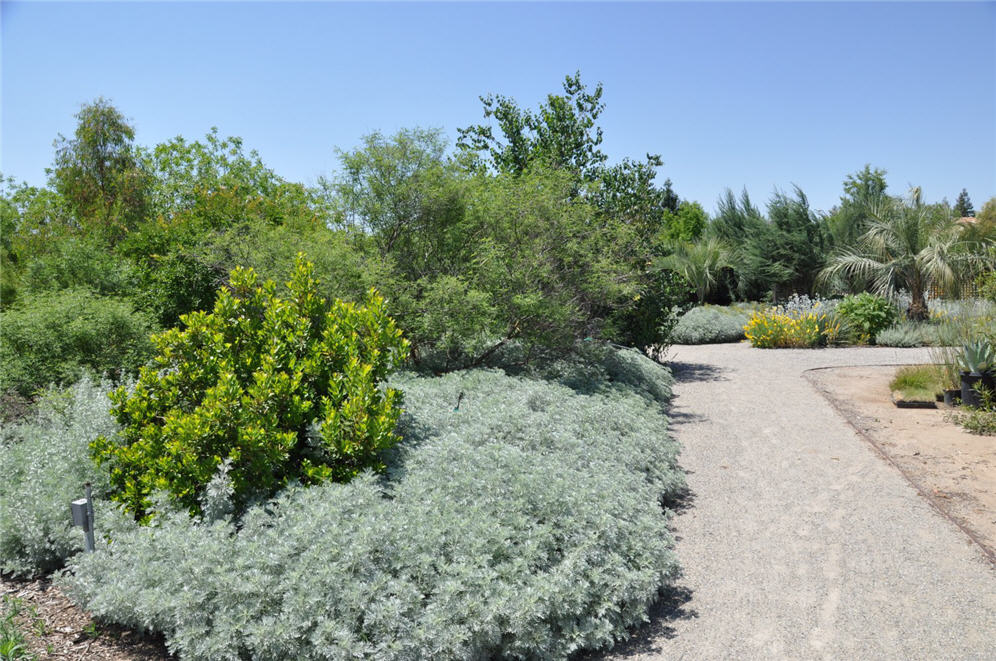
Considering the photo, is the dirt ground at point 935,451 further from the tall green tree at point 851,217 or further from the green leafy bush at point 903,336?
the tall green tree at point 851,217

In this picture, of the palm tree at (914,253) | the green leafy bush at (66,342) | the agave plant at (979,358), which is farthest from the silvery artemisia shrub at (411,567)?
the palm tree at (914,253)

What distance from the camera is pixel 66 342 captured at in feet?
22.3

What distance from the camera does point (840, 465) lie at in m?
6.36

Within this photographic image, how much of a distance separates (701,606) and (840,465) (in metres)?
3.37

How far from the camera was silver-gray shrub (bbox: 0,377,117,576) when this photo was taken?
3.95 m

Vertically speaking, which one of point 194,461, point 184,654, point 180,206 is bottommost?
point 184,654

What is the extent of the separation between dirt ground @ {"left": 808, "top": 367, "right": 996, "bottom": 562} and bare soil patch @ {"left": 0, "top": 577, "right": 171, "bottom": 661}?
16.9 feet

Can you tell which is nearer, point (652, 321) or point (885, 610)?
point (885, 610)

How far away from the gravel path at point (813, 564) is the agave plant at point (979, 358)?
250cm

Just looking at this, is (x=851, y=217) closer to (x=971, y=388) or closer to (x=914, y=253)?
(x=914, y=253)

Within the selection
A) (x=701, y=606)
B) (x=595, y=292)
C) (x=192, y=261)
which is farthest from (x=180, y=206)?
(x=701, y=606)

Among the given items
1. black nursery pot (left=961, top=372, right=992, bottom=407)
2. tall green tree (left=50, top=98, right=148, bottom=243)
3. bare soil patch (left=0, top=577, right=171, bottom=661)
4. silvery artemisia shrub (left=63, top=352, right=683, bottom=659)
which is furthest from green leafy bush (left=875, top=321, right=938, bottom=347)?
tall green tree (left=50, top=98, right=148, bottom=243)

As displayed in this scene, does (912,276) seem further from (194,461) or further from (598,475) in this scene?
(194,461)

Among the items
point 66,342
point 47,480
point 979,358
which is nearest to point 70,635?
point 47,480
